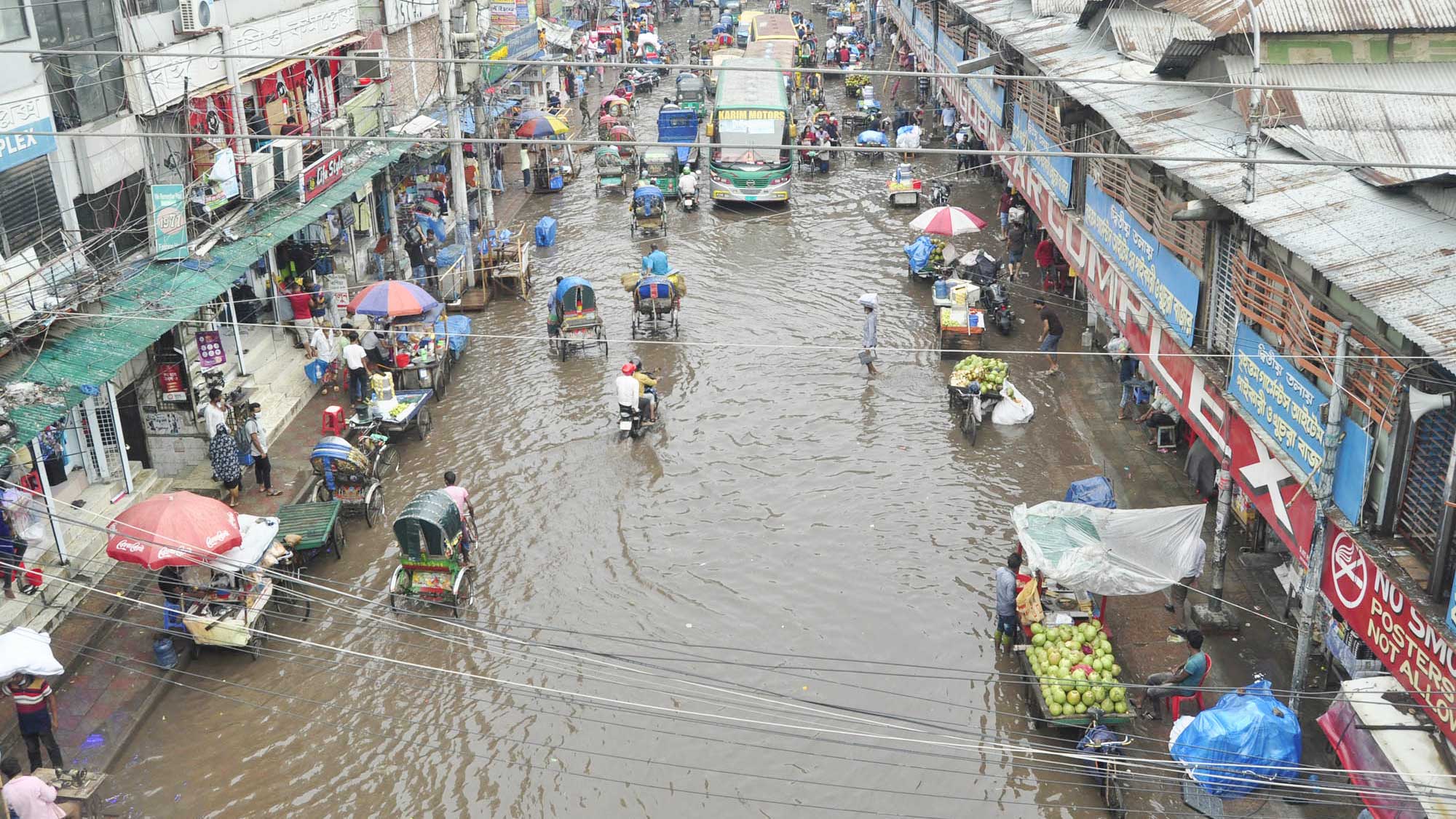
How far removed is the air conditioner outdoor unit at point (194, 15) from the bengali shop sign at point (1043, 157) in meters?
14.6

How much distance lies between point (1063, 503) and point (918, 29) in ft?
137

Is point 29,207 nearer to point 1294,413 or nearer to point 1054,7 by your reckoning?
point 1294,413

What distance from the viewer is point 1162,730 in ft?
42.0

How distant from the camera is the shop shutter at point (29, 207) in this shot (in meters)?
15.0

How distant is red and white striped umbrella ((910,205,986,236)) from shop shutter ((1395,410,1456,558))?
16.3 meters

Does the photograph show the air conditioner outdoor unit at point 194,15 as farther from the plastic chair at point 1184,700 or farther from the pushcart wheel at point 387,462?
the plastic chair at point 1184,700

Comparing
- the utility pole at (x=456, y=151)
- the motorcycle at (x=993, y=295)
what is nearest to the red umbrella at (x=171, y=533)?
the utility pole at (x=456, y=151)

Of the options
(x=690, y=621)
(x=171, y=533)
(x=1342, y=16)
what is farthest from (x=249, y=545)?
(x=1342, y=16)

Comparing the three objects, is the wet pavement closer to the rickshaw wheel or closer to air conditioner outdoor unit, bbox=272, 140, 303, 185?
the rickshaw wheel

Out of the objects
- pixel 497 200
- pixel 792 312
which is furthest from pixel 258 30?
pixel 497 200

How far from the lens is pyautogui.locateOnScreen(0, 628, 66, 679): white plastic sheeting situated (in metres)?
11.5

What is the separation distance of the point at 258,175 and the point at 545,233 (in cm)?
1147

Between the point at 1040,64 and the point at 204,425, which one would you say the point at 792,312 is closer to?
the point at 1040,64

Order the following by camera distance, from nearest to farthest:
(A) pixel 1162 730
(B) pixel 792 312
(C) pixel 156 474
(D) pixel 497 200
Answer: (A) pixel 1162 730, (C) pixel 156 474, (B) pixel 792 312, (D) pixel 497 200
